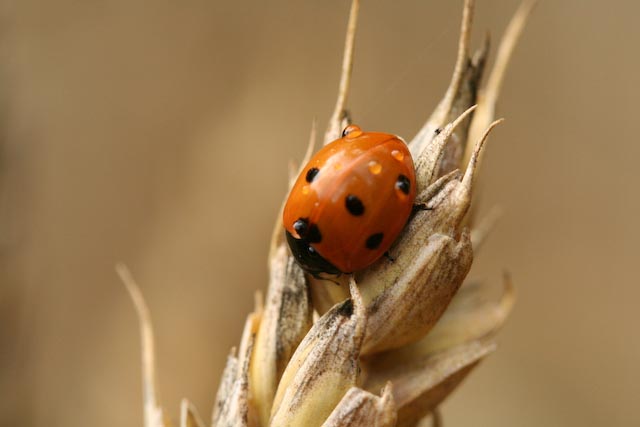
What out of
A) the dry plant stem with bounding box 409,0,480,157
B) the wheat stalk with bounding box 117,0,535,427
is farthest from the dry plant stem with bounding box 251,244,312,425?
the dry plant stem with bounding box 409,0,480,157

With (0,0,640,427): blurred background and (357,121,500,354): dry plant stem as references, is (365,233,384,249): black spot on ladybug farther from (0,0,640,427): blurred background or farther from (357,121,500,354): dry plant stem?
(0,0,640,427): blurred background

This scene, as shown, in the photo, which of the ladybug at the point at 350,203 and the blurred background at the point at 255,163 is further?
the blurred background at the point at 255,163

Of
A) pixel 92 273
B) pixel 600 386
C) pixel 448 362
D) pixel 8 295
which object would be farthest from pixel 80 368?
pixel 448 362

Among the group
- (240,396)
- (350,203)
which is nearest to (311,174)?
(350,203)

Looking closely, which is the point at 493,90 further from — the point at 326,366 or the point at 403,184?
the point at 326,366

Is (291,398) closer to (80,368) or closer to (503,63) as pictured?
(503,63)

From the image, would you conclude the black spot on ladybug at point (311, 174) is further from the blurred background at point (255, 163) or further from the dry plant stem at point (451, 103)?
the blurred background at point (255, 163)

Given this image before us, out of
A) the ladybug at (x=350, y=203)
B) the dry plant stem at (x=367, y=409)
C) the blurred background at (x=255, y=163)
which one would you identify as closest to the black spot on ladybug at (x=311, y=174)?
the ladybug at (x=350, y=203)
